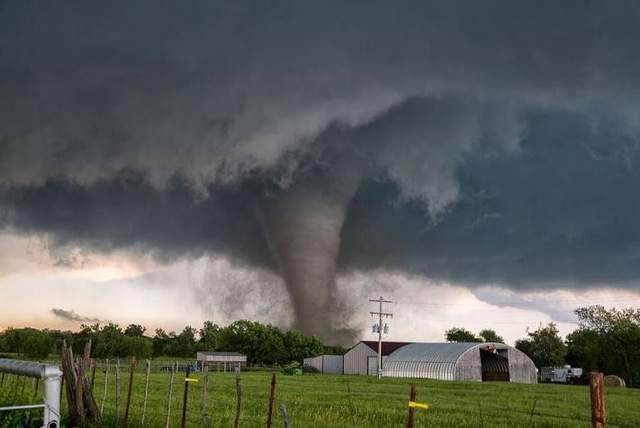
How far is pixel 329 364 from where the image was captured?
10231cm

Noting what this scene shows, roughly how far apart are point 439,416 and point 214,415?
1022 centimetres

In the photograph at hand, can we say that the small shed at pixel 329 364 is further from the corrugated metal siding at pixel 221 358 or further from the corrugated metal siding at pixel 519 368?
the corrugated metal siding at pixel 519 368

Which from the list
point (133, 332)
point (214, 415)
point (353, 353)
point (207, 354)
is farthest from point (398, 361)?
point (133, 332)

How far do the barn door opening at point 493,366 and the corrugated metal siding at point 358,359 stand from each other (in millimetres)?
16015

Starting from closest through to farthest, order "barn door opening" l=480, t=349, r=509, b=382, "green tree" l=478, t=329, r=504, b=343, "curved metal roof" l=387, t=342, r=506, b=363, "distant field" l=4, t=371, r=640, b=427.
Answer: "distant field" l=4, t=371, r=640, b=427, "curved metal roof" l=387, t=342, r=506, b=363, "barn door opening" l=480, t=349, r=509, b=382, "green tree" l=478, t=329, r=504, b=343

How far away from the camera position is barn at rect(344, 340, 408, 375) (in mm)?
95062

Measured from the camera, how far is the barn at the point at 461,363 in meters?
81.1

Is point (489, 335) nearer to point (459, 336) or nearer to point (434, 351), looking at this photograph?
point (459, 336)

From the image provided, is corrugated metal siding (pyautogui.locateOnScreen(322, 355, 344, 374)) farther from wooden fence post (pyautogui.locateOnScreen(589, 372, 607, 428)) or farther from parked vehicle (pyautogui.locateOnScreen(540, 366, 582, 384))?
wooden fence post (pyautogui.locateOnScreen(589, 372, 607, 428))

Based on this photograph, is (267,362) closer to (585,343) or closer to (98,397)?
(585,343)

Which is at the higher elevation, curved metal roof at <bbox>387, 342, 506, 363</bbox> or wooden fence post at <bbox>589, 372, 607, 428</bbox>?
curved metal roof at <bbox>387, 342, 506, 363</bbox>

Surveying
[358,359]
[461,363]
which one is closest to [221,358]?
[358,359]

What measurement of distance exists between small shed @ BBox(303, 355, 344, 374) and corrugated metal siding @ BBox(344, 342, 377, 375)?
175 centimetres

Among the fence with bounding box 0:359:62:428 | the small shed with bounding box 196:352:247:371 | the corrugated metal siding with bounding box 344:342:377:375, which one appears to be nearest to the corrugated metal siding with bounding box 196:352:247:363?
the small shed with bounding box 196:352:247:371
